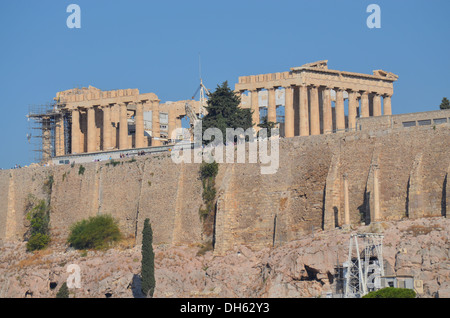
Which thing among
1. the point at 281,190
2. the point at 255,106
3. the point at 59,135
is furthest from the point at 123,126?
the point at 281,190

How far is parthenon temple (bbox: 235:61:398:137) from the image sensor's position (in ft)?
246

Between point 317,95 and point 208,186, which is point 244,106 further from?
point 208,186

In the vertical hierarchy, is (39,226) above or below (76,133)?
below

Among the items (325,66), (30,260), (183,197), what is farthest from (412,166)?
(30,260)

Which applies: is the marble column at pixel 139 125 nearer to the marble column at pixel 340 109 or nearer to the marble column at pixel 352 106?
the marble column at pixel 340 109

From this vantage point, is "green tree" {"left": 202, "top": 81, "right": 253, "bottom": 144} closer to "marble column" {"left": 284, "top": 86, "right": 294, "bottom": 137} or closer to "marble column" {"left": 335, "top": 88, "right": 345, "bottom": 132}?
"marble column" {"left": 284, "top": 86, "right": 294, "bottom": 137}

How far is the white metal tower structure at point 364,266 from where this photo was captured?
52000mm

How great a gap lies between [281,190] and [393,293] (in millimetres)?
14159

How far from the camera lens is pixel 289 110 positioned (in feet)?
247

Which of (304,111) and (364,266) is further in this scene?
(304,111)

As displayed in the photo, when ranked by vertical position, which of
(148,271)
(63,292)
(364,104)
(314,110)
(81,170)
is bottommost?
(63,292)

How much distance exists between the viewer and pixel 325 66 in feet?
249

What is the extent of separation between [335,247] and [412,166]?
625 cm
